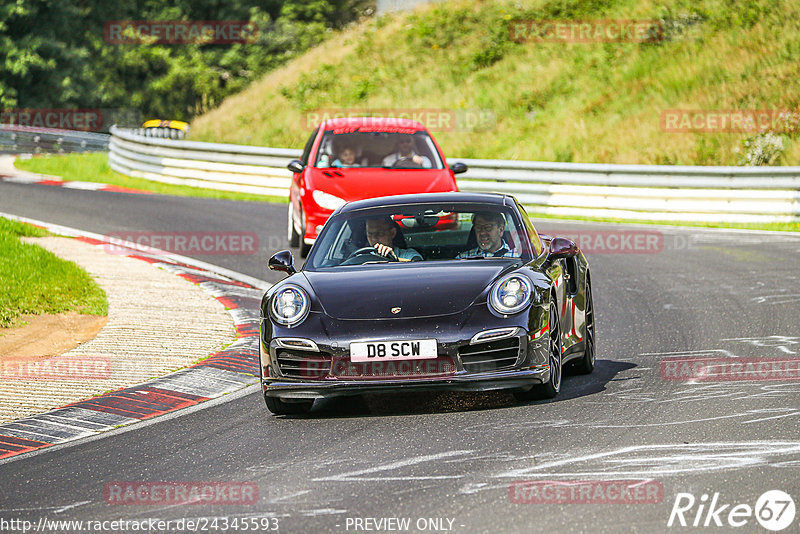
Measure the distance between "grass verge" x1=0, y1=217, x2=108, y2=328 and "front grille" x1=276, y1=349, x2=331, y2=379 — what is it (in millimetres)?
4102

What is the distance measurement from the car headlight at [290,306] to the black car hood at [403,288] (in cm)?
11

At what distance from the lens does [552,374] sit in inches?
302

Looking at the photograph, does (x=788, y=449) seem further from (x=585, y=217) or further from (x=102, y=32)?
(x=102, y=32)

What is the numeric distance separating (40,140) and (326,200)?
913 inches

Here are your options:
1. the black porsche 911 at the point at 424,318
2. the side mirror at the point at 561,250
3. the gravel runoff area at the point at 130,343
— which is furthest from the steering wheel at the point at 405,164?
the side mirror at the point at 561,250

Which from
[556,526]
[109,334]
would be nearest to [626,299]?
[109,334]

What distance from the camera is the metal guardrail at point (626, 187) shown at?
19.7 m

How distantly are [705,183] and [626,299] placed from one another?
8.41m

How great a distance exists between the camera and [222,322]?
36.7ft

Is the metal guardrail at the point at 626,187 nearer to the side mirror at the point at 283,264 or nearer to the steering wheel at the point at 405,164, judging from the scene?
the steering wheel at the point at 405,164

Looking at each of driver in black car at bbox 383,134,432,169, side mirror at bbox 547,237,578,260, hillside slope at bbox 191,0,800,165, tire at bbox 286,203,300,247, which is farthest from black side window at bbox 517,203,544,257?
hillside slope at bbox 191,0,800,165

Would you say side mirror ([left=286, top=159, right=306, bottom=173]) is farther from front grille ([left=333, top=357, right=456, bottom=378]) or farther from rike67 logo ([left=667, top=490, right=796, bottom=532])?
rike67 logo ([left=667, top=490, right=796, bottom=532])

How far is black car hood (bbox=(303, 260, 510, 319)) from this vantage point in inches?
293

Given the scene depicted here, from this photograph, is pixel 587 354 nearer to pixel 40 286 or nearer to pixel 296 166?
pixel 40 286
